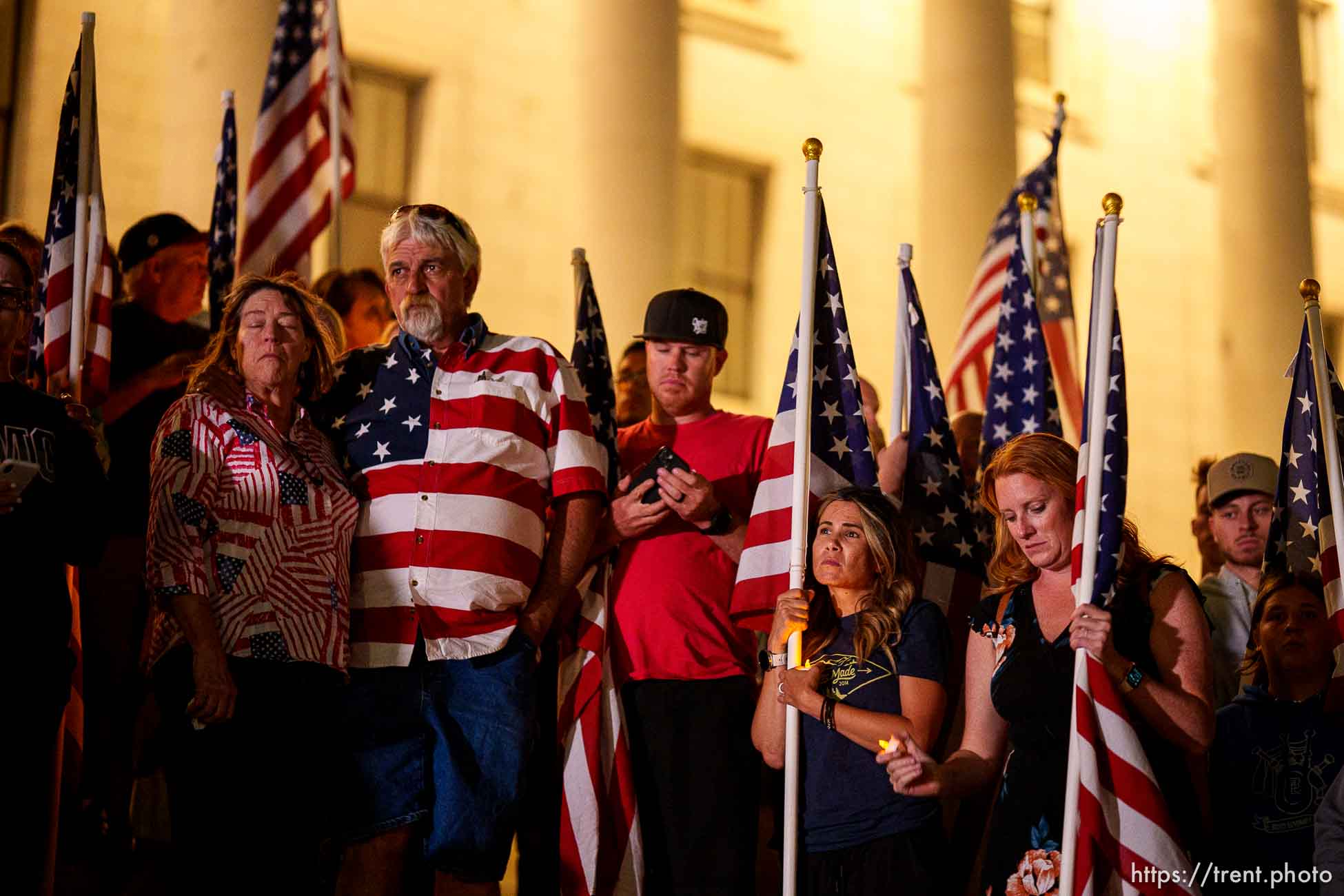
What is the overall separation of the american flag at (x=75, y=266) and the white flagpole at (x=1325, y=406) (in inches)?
179

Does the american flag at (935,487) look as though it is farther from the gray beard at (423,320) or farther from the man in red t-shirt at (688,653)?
the gray beard at (423,320)

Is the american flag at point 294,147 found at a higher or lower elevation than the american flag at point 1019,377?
higher

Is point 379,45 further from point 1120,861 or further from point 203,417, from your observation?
point 1120,861

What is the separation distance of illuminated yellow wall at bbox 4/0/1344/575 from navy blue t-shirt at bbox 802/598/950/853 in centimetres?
691

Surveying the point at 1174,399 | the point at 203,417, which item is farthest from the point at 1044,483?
the point at 1174,399

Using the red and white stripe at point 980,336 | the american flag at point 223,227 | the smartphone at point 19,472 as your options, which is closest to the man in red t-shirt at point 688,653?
the smartphone at point 19,472

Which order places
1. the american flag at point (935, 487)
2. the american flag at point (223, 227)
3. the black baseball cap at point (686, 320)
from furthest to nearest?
the american flag at point (223, 227), the american flag at point (935, 487), the black baseball cap at point (686, 320)

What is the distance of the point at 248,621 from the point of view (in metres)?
5.21

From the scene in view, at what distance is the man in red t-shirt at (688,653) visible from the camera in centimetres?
582

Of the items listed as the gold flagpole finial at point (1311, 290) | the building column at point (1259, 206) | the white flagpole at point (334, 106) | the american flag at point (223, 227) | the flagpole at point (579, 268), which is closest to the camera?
the gold flagpole finial at point (1311, 290)

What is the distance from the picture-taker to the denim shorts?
5445 millimetres

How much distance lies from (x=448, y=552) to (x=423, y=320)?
32.9 inches

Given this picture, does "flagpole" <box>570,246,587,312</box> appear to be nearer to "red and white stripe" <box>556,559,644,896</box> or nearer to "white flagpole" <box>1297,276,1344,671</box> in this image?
"red and white stripe" <box>556,559,644,896</box>

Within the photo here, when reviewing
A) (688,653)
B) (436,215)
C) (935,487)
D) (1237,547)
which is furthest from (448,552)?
(1237,547)
